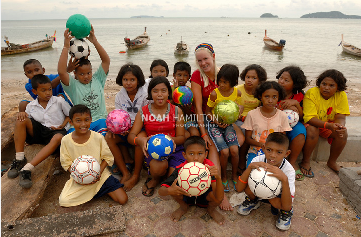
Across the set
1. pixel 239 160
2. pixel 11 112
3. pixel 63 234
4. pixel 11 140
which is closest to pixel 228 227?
pixel 239 160

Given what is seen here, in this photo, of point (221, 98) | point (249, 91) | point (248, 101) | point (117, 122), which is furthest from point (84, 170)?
point (249, 91)

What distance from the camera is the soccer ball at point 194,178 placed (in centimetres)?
257

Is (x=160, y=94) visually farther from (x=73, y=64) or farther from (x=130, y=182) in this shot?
(x=73, y=64)

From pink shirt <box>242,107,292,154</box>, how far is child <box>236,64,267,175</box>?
33 centimetres

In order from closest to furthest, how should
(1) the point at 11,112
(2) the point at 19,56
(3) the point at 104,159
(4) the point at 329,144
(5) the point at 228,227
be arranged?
(5) the point at 228,227 → (3) the point at 104,159 → (4) the point at 329,144 → (1) the point at 11,112 → (2) the point at 19,56

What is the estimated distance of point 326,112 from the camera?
3953mm

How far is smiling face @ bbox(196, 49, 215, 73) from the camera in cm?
402

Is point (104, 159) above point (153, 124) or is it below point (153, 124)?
below

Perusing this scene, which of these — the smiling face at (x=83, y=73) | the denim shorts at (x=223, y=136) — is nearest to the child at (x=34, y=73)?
the smiling face at (x=83, y=73)

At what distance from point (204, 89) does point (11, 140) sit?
4005mm

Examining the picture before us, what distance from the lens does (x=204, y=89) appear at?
13.7 feet

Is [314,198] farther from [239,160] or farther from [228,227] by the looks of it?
[228,227]

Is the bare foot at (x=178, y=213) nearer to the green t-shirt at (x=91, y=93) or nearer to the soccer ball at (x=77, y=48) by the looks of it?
the green t-shirt at (x=91, y=93)

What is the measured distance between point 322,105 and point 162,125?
8.91 feet
